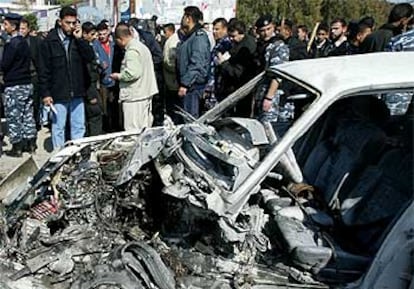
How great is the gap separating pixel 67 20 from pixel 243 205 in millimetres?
3971

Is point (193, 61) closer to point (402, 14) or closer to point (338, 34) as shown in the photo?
point (402, 14)

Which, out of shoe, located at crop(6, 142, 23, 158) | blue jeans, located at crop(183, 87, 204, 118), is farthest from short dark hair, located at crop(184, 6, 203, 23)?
shoe, located at crop(6, 142, 23, 158)

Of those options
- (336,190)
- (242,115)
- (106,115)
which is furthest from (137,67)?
(336,190)

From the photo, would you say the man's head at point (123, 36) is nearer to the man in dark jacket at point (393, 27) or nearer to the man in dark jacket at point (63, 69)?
the man in dark jacket at point (63, 69)

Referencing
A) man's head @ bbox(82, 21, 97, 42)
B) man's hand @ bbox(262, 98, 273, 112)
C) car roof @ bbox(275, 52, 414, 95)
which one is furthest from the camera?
man's head @ bbox(82, 21, 97, 42)

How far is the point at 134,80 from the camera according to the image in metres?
6.47

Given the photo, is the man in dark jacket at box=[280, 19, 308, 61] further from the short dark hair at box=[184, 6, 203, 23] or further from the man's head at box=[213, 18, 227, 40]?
the short dark hair at box=[184, 6, 203, 23]

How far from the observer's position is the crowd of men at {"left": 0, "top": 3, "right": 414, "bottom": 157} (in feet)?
20.5

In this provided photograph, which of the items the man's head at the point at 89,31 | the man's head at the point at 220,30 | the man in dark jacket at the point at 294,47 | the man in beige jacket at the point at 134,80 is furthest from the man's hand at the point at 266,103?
the man's head at the point at 89,31

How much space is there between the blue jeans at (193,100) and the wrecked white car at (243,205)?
126 inches

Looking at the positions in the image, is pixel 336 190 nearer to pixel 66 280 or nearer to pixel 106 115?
pixel 66 280

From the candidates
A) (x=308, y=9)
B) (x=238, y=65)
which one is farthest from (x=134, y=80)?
(x=308, y=9)

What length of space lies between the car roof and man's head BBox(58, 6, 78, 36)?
11.0 ft

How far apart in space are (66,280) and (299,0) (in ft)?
83.5
